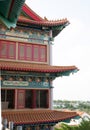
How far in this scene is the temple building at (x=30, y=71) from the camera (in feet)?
43.4

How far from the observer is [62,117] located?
43.5 feet

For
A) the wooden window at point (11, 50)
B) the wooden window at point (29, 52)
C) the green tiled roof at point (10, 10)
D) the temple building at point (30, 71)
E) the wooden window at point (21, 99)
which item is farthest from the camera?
the wooden window at point (29, 52)

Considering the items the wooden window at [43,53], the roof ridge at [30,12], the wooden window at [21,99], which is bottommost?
the wooden window at [21,99]

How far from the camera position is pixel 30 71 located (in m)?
13.4

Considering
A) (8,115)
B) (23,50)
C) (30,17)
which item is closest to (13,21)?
(8,115)

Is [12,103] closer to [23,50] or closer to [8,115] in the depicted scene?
[8,115]

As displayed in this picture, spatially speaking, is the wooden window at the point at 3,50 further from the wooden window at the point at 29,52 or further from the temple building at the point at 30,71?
the wooden window at the point at 29,52

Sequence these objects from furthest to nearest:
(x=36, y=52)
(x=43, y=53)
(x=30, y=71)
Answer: (x=43, y=53) < (x=36, y=52) < (x=30, y=71)

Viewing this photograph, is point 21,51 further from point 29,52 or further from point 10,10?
point 10,10

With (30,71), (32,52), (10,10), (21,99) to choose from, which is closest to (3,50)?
(32,52)

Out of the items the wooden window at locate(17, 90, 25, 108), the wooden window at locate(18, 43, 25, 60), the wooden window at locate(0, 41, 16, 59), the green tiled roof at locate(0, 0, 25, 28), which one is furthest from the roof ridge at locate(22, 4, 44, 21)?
the green tiled roof at locate(0, 0, 25, 28)

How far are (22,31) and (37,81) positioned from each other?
131 inches

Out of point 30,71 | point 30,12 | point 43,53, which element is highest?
point 30,12

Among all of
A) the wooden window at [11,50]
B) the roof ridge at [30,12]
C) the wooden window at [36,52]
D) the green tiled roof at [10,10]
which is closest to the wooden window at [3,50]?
the wooden window at [11,50]
